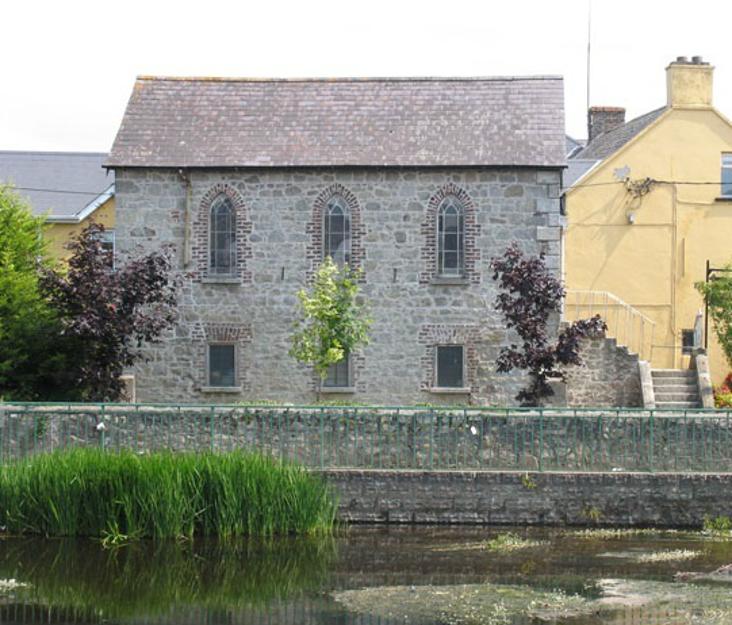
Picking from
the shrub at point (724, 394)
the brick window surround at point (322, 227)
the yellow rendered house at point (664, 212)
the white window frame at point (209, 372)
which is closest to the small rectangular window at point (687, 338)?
the yellow rendered house at point (664, 212)

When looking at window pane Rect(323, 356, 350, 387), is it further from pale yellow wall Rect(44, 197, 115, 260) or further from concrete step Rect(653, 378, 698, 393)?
pale yellow wall Rect(44, 197, 115, 260)

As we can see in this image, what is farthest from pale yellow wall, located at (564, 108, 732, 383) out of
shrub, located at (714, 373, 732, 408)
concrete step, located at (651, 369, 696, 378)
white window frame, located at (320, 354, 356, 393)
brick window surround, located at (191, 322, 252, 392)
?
brick window surround, located at (191, 322, 252, 392)

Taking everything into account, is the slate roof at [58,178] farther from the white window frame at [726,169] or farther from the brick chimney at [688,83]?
the white window frame at [726,169]

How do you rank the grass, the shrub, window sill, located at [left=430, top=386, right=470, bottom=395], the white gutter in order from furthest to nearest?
the white gutter
the shrub
window sill, located at [left=430, top=386, right=470, bottom=395]
the grass

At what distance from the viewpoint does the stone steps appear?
3012 centimetres

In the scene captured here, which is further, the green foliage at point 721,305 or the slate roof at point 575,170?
the slate roof at point 575,170

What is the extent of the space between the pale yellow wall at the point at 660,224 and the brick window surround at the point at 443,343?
7.15m

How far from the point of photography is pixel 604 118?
41.5 m

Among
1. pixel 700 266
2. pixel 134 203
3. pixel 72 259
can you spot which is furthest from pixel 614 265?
pixel 72 259

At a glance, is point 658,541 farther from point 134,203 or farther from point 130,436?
point 134,203

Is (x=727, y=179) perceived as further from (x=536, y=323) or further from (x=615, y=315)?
(x=536, y=323)

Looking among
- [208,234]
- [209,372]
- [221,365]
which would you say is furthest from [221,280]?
[209,372]

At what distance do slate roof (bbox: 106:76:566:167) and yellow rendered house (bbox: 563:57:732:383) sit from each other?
552cm

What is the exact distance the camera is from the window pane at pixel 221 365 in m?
30.3
